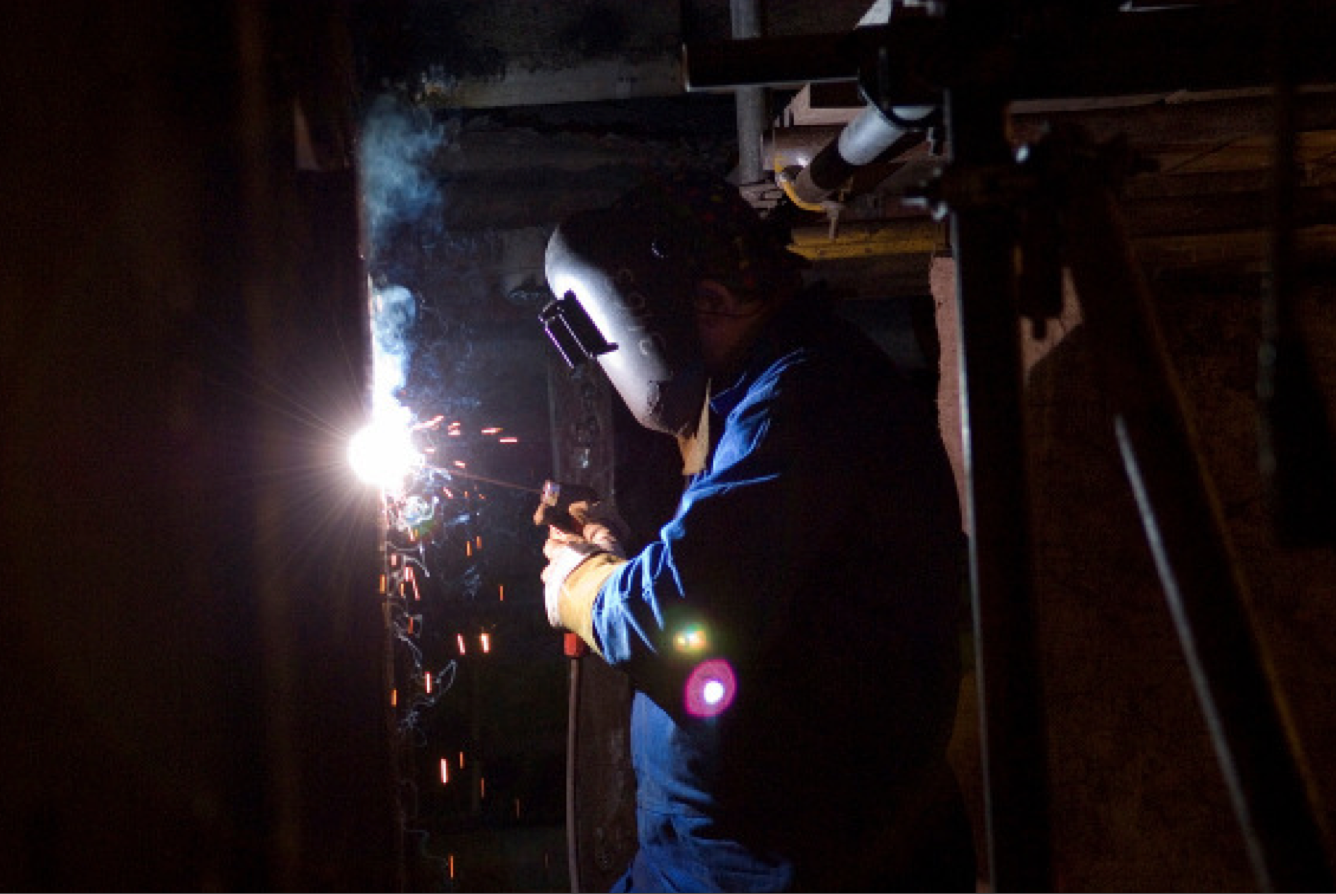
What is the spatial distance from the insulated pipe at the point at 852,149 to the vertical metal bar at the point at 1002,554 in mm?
314

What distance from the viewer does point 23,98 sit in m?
1.31

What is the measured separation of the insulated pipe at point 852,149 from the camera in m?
1.69

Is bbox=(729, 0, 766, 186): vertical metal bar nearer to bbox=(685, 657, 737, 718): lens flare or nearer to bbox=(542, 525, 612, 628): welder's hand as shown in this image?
bbox=(542, 525, 612, 628): welder's hand

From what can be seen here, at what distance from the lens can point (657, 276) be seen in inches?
119

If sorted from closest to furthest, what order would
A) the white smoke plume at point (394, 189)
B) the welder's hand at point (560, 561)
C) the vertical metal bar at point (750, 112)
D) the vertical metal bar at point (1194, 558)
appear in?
the vertical metal bar at point (1194, 558), the welder's hand at point (560, 561), the vertical metal bar at point (750, 112), the white smoke plume at point (394, 189)

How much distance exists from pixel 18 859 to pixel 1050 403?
11.7 ft

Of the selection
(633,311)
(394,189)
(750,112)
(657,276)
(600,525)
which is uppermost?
(394,189)

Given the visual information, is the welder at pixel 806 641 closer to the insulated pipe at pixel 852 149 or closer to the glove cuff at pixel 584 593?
Answer: the glove cuff at pixel 584 593

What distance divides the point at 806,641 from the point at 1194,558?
1314mm

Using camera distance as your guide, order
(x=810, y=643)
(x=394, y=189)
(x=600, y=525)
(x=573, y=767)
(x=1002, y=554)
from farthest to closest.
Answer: (x=394, y=189), (x=573, y=767), (x=600, y=525), (x=810, y=643), (x=1002, y=554)

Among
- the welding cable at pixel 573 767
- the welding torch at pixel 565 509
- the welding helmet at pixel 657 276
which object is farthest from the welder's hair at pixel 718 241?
the welding cable at pixel 573 767


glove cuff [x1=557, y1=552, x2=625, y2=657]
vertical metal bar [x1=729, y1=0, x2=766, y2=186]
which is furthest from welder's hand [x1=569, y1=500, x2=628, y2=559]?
vertical metal bar [x1=729, y1=0, x2=766, y2=186]

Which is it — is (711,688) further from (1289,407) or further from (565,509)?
(1289,407)

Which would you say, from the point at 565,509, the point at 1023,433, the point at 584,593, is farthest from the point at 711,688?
the point at 1023,433
